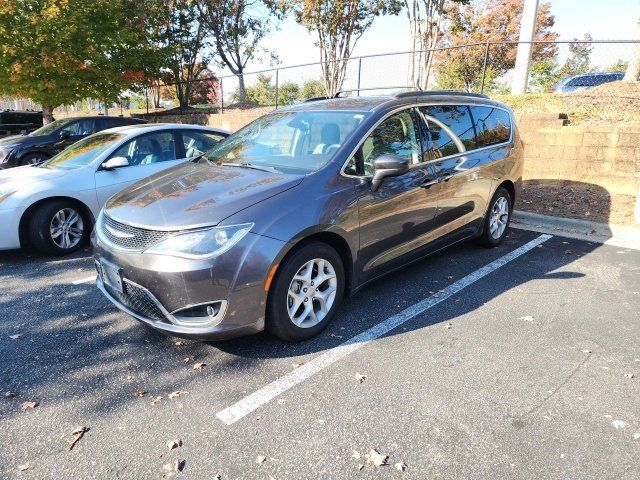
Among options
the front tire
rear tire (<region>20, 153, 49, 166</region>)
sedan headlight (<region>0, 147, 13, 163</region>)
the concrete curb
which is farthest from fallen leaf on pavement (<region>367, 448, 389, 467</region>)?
sedan headlight (<region>0, 147, 13, 163</region>)

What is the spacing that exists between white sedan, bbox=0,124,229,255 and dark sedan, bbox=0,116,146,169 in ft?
19.2

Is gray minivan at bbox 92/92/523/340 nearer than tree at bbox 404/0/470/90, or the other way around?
gray minivan at bbox 92/92/523/340

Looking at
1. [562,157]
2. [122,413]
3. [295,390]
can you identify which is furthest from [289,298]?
[562,157]

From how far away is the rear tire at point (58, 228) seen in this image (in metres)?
5.28

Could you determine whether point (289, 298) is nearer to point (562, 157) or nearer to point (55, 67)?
point (562, 157)

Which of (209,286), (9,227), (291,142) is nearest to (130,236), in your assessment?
(209,286)

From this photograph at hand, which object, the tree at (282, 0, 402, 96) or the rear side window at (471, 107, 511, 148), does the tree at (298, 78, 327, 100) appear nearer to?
the tree at (282, 0, 402, 96)

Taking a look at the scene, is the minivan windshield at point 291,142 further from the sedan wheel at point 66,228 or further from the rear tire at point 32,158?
the rear tire at point 32,158

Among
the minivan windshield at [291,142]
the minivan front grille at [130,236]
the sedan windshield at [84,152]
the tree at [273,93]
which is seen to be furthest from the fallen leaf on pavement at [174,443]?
the tree at [273,93]

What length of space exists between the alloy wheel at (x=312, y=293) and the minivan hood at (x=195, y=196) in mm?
603

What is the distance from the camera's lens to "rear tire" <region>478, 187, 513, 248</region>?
5.42 m

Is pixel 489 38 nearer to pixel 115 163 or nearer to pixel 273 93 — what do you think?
pixel 273 93

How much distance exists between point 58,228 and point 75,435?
3619mm

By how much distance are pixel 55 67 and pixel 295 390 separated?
14.1 metres
